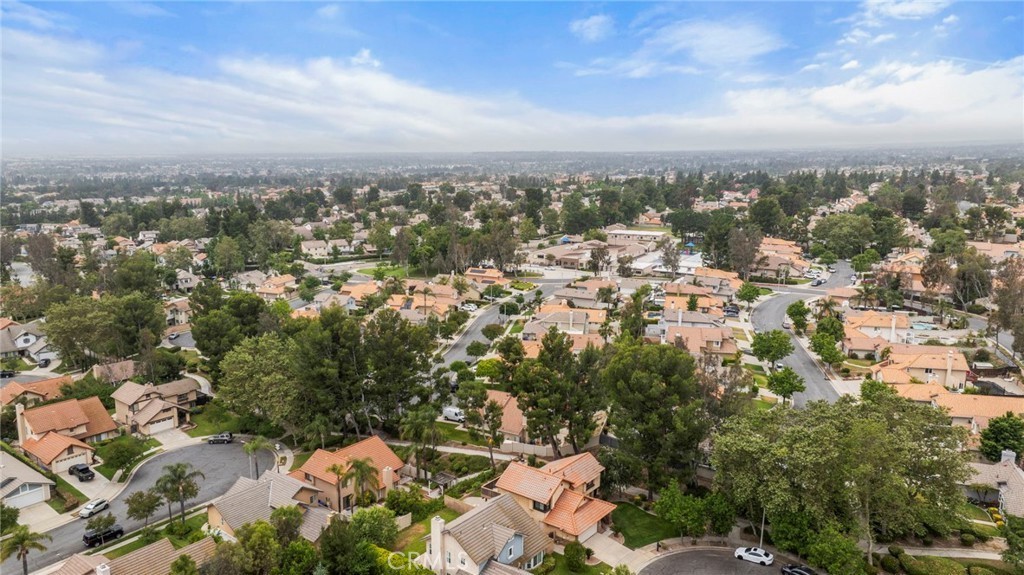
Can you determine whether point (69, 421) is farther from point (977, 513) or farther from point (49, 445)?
point (977, 513)

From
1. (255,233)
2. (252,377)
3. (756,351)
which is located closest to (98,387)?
(252,377)

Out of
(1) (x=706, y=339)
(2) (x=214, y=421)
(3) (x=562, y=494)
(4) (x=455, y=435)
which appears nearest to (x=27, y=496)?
(2) (x=214, y=421)

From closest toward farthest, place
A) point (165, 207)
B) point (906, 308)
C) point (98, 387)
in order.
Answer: point (98, 387)
point (906, 308)
point (165, 207)

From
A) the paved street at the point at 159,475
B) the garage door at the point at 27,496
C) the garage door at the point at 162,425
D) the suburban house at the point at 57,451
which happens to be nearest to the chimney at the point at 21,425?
the suburban house at the point at 57,451

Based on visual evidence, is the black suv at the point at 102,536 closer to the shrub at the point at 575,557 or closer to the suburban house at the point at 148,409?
the suburban house at the point at 148,409

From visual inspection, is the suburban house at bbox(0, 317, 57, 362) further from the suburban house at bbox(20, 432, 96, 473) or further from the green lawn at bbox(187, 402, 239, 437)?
the suburban house at bbox(20, 432, 96, 473)

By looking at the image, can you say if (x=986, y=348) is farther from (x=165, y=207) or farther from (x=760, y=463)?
(x=165, y=207)
